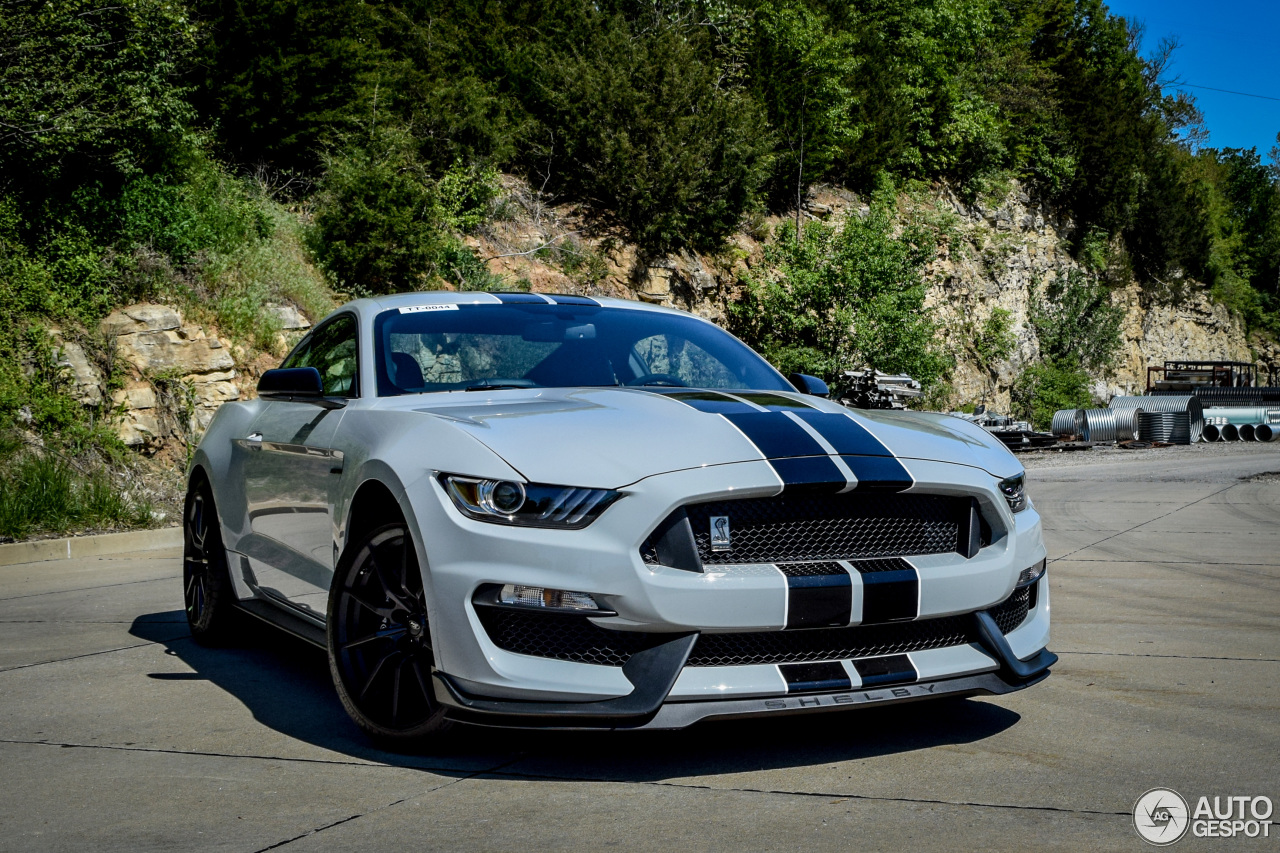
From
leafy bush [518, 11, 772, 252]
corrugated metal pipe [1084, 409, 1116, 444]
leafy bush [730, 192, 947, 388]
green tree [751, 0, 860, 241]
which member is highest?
green tree [751, 0, 860, 241]

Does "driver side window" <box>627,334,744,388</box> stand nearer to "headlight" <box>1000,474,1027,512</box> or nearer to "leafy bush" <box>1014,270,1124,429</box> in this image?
"headlight" <box>1000,474,1027,512</box>

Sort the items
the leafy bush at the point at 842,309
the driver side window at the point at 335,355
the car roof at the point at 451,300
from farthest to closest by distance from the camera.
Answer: the leafy bush at the point at 842,309 → the car roof at the point at 451,300 → the driver side window at the point at 335,355

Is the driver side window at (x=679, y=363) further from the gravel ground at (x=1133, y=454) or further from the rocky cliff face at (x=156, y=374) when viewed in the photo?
the gravel ground at (x=1133, y=454)

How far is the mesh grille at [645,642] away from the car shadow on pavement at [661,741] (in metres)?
0.22

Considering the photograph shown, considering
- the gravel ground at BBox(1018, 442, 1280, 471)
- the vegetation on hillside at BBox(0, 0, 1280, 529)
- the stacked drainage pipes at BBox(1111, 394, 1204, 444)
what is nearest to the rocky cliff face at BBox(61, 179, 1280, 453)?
the vegetation on hillside at BBox(0, 0, 1280, 529)

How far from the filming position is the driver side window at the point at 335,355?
15.9 ft

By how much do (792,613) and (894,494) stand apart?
55cm

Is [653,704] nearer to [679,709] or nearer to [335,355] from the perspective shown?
[679,709]

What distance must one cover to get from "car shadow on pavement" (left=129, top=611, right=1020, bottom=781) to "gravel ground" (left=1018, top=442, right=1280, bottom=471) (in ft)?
66.7

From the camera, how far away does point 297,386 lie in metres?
4.57

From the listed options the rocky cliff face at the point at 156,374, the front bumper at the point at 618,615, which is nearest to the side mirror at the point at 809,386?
the front bumper at the point at 618,615

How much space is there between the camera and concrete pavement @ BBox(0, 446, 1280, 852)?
3.02 metres

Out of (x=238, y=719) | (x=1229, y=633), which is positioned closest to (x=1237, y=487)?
(x=1229, y=633)

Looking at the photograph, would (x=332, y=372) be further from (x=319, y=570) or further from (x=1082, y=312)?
(x=1082, y=312)
